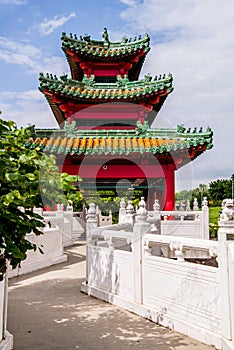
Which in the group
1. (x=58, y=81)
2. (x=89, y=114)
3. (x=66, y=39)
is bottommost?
(x=89, y=114)

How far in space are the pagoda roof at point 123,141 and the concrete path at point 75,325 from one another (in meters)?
5.09

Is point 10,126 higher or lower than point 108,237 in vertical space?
higher

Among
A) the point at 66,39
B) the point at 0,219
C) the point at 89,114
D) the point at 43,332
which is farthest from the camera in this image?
the point at 66,39

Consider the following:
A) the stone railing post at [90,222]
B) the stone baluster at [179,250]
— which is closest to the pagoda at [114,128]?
the stone railing post at [90,222]

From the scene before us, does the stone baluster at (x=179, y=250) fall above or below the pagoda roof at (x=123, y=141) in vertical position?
below

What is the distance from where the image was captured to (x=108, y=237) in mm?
6680

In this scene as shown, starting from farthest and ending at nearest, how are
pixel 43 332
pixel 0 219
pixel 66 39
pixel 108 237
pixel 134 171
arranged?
1. pixel 66 39
2. pixel 134 171
3. pixel 108 237
4. pixel 43 332
5. pixel 0 219

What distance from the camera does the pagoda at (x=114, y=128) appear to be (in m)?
11.4

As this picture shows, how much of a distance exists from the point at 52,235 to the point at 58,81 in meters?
5.95

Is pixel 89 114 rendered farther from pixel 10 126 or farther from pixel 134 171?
pixel 10 126

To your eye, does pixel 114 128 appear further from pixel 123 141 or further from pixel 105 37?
pixel 105 37

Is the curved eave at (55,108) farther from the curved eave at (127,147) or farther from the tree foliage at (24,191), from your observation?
the tree foliage at (24,191)

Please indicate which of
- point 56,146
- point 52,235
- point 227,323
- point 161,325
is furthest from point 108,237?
point 56,146

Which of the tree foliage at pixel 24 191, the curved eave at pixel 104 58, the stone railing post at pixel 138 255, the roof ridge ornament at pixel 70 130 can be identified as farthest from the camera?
the curved eave at pixel 104 58
